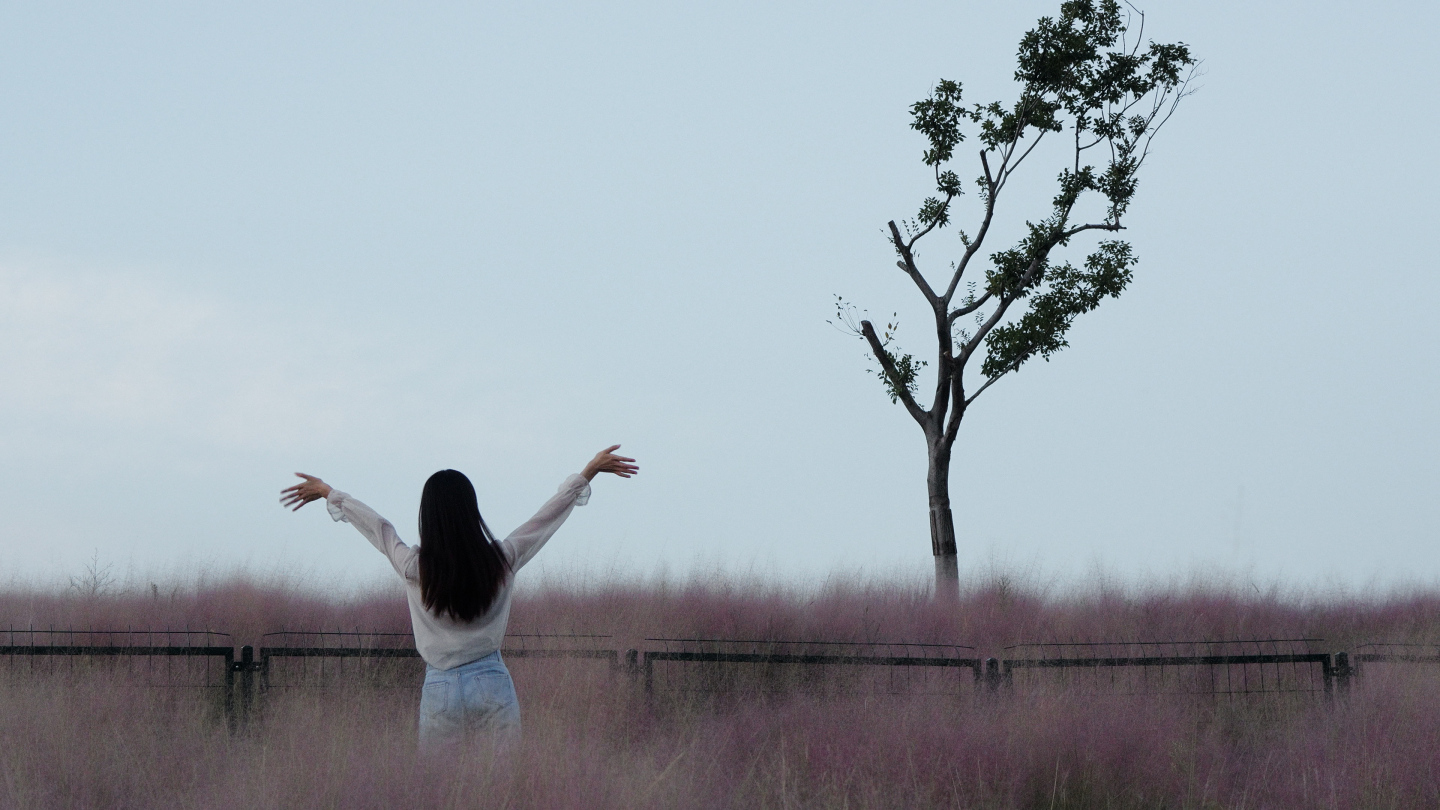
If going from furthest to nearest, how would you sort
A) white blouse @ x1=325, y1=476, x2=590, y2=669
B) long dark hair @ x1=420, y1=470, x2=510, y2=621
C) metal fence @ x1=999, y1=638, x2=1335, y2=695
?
metal fence @ x1=999, y1=638, x2=1335, y2=695 < white blouse @ x1=325, y1=476, x2=590, y2=669 < long dark hair @ x1=420, y1=470, x2=510, y2=621

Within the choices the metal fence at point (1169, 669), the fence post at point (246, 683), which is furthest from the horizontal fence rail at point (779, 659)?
the fence post at point (246, 683)

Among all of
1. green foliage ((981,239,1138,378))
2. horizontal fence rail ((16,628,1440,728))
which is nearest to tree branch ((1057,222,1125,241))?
green foliage ((981,239,1138,378))

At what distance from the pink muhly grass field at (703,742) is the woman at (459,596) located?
19 centimetres

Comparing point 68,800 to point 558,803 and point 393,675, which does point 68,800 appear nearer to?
point 558,803

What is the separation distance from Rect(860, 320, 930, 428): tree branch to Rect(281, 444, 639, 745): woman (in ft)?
38.6

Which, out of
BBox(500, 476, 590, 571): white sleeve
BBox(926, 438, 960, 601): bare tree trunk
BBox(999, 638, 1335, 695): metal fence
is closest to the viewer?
BBox(500, 476, 590, 571): white sleeve

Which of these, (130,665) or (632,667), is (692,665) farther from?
(130,665)

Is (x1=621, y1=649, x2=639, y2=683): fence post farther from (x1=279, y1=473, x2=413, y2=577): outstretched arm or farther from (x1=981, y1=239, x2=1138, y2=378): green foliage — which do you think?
(x1=981, y1=239, x2=1138, y2=378): green foliage

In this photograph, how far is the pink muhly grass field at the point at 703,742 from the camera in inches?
205

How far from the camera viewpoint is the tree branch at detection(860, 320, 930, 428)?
1633 cm

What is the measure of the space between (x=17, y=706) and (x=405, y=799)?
4.50 meters

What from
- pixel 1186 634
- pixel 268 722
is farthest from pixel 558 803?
pixel 1186 634

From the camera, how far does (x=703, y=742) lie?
23.2ft

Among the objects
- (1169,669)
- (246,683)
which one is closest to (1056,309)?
(1169,669)
